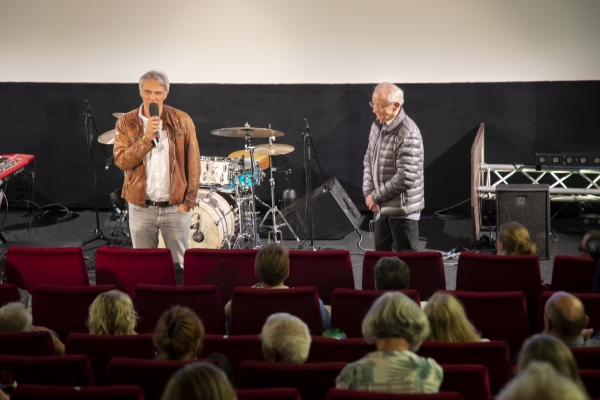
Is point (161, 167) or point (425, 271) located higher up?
point (161, 167)

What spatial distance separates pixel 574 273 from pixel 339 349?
211cm

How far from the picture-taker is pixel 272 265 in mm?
4168

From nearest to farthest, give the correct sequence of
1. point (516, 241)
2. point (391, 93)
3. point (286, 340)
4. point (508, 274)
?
point (286, 340) < point (508, 274) < point (516, 241) < point (391, 93)

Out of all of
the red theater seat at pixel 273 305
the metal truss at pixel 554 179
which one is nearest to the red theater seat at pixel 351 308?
the red theater seat at pixel 273 305

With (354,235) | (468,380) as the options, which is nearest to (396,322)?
(468,380)

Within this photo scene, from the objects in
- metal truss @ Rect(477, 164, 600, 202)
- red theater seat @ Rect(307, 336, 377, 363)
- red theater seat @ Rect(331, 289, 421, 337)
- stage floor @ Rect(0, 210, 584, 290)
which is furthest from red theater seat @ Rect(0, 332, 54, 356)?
metal truss @ Rect(477, 164, 600, 202)

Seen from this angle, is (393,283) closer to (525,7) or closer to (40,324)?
(40,324)

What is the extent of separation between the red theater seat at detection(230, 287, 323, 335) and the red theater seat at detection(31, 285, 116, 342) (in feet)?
2.86

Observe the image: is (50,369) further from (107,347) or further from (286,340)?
(286,340)

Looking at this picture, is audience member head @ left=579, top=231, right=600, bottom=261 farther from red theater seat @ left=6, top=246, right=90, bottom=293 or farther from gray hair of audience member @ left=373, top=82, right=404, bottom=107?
red theater seat @ left=6, top=246, right=90, bottom=293

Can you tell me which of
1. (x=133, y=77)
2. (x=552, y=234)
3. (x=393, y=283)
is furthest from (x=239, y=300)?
(x=133, y=77)

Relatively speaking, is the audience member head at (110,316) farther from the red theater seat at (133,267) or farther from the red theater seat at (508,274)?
the red theater seat at (508,274)

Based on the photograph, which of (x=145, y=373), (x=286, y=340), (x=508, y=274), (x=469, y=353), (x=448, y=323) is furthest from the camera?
(x=508, y=274)

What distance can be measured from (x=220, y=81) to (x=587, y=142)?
475 centimetres
